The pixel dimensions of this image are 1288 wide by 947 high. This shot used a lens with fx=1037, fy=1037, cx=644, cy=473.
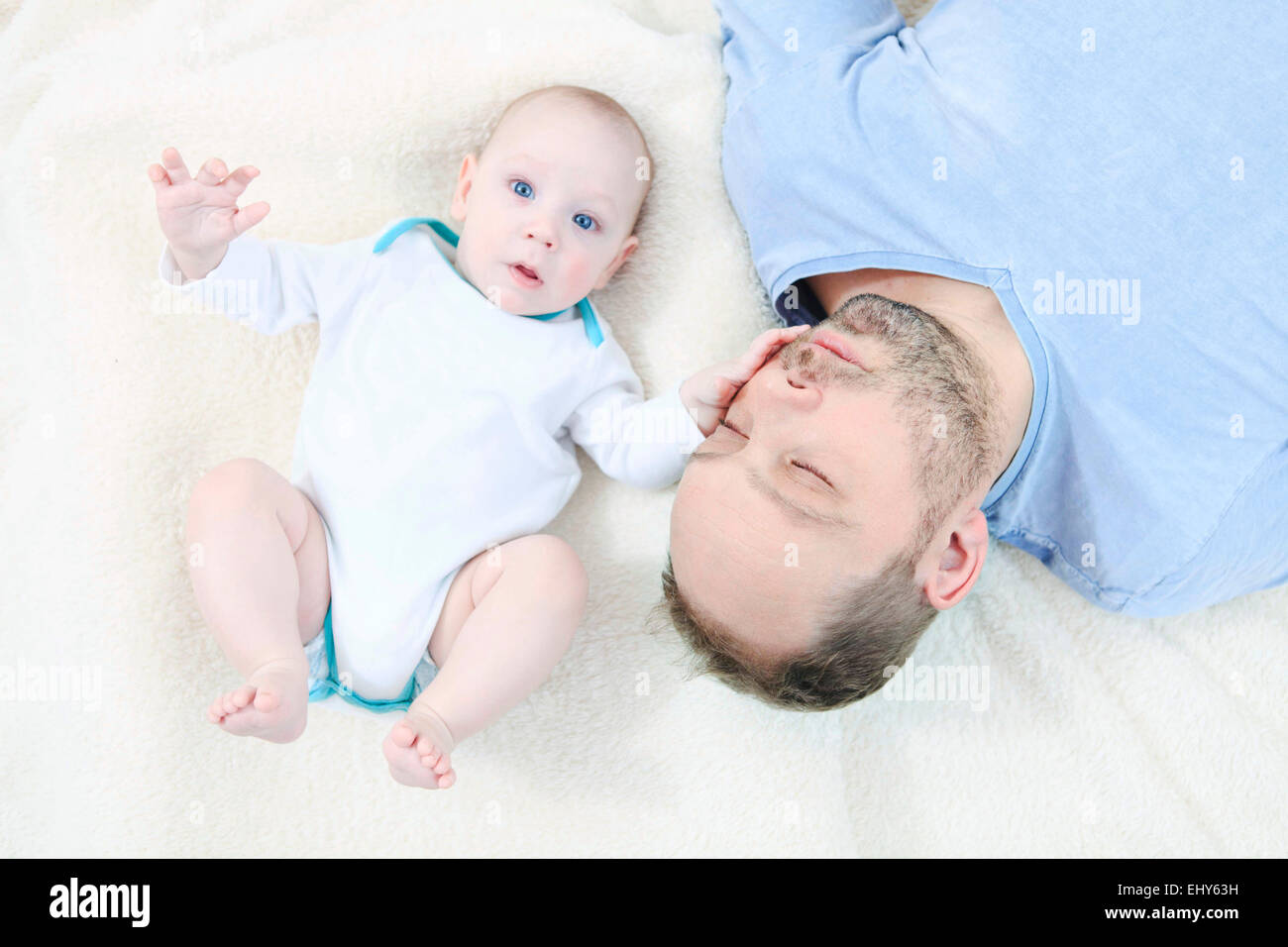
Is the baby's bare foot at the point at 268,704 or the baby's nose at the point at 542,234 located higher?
the baby's nose at the point at 542,234

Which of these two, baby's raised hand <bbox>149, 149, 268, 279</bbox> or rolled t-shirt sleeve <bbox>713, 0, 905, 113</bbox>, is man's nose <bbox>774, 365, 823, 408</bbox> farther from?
baby's raised hand <bbox>149, 149, 268, 279</bbox>

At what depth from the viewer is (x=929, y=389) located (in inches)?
43.9

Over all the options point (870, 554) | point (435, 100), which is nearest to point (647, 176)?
point (435, 100)

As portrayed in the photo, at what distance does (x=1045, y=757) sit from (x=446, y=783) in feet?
2.73

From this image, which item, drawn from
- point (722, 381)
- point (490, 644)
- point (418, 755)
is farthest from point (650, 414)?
point (418, 755)

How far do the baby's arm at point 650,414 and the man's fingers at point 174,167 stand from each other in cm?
54

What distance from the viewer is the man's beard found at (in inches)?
43.3

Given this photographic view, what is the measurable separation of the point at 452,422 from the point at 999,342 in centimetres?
67

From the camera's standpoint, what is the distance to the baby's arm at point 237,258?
3.81 ft

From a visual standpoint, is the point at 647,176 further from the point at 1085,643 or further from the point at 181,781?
the point at 181,781

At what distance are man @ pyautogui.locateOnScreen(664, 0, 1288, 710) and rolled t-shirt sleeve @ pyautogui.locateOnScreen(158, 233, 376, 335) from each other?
55cm

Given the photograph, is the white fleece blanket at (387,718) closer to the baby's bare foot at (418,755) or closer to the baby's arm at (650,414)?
the baby's arm at (650,414)

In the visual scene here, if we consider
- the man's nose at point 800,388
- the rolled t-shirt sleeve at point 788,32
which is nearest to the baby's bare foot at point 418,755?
the man's nose at point 800,388

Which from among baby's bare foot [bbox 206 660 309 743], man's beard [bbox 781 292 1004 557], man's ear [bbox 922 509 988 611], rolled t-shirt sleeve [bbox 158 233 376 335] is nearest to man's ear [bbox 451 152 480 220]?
rolled t-shirt sleeve [bbox 158 233 376 335]
